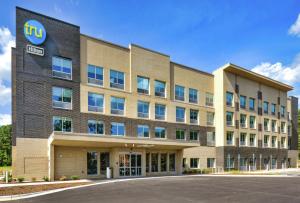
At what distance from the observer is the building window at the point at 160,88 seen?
110 ft

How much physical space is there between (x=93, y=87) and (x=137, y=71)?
6374 mm

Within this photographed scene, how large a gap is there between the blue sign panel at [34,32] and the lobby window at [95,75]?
551 centimetres

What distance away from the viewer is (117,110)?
2955cm

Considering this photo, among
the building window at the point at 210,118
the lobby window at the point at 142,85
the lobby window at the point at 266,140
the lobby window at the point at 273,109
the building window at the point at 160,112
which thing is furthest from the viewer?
the lobby window at the point at 273,109

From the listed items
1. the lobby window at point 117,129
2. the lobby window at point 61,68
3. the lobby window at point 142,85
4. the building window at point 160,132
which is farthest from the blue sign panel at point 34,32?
the building window at point 160,132

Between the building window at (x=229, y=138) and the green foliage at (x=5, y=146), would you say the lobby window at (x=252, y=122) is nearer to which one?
the building window at (x=229, y=138)

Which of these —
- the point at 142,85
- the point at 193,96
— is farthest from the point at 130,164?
the point at 193,96

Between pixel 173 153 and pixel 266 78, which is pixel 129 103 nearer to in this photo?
pixel 173 153

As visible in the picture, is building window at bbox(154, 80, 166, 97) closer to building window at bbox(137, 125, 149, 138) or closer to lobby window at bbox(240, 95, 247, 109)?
building window at bbox(137, 125, 149, 138)

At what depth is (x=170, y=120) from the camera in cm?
3422

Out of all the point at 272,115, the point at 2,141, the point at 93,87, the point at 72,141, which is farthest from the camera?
the point at 2,141

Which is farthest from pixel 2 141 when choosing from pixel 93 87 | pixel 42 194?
pixel 42 194

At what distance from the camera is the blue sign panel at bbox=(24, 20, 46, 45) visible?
24.1 metres

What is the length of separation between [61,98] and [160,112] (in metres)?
13.0
